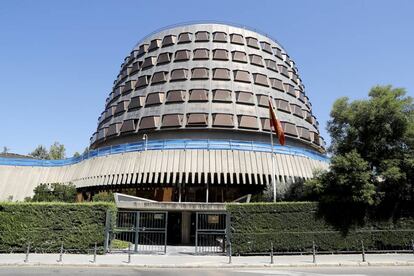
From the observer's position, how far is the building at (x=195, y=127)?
37.7 metres

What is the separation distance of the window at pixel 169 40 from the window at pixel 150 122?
15.0 metres

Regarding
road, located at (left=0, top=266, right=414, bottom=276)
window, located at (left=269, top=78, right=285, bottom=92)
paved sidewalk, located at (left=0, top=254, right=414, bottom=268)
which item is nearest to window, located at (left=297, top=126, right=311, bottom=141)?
window, located at (left=269, top=78, right=285, bottom=92)

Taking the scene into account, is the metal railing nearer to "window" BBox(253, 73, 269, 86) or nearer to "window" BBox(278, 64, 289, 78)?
"window" BBox(253, 73, 269, 86)

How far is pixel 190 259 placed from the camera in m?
20.8

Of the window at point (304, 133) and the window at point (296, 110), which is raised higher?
the window at point (296, 110)

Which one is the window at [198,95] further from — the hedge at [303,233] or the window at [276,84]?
the hedge at [303,233]

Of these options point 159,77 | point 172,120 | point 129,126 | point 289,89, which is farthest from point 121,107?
point 289,89

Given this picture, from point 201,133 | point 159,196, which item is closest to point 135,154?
point 159,196

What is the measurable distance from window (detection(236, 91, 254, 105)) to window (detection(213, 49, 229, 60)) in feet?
23.0

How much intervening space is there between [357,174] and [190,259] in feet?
37.8

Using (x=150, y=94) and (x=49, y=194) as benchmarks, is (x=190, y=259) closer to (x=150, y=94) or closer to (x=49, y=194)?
(x=49, y=194)

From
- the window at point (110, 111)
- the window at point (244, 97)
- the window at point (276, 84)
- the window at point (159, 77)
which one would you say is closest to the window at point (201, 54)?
the window at point (159, 77)

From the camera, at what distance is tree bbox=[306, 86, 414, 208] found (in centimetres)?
2327

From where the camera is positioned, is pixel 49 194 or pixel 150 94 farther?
pixel 150 94
